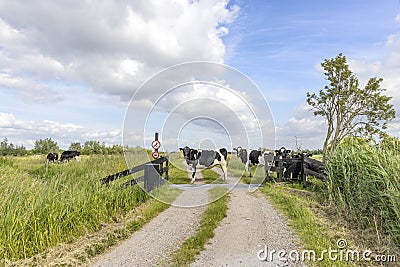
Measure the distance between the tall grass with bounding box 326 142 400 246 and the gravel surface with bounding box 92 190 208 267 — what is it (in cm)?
352

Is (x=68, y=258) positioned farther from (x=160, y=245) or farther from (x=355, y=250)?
(x=355, y=250)

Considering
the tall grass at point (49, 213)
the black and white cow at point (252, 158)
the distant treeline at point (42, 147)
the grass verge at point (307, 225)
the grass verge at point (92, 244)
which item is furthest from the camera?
the distant treeline at point (42, 147)

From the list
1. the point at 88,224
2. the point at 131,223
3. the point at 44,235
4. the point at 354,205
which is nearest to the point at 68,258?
the point at 44,235

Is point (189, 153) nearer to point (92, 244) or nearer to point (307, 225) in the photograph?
point (307, 225)

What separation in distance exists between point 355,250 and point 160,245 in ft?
10.8

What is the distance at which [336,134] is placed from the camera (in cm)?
2717

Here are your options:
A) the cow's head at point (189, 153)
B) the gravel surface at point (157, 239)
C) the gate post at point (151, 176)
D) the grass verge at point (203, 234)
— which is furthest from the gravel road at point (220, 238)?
the cow's head at point (189, 153)

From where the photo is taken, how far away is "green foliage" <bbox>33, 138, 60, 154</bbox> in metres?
41.3

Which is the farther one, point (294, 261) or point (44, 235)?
point (44, 235)

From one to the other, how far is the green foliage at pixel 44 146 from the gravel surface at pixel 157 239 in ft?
128

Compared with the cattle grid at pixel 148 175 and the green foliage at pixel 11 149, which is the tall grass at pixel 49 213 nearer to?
the cattle grid at pixel 148 175

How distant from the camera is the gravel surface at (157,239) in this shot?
15.2 ft

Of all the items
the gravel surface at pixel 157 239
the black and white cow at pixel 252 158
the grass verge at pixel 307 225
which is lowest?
the gravel surface at pixel 157 239

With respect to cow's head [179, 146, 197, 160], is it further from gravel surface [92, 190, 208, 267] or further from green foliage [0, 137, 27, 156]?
green foliage [0, 137, 27, 156]
